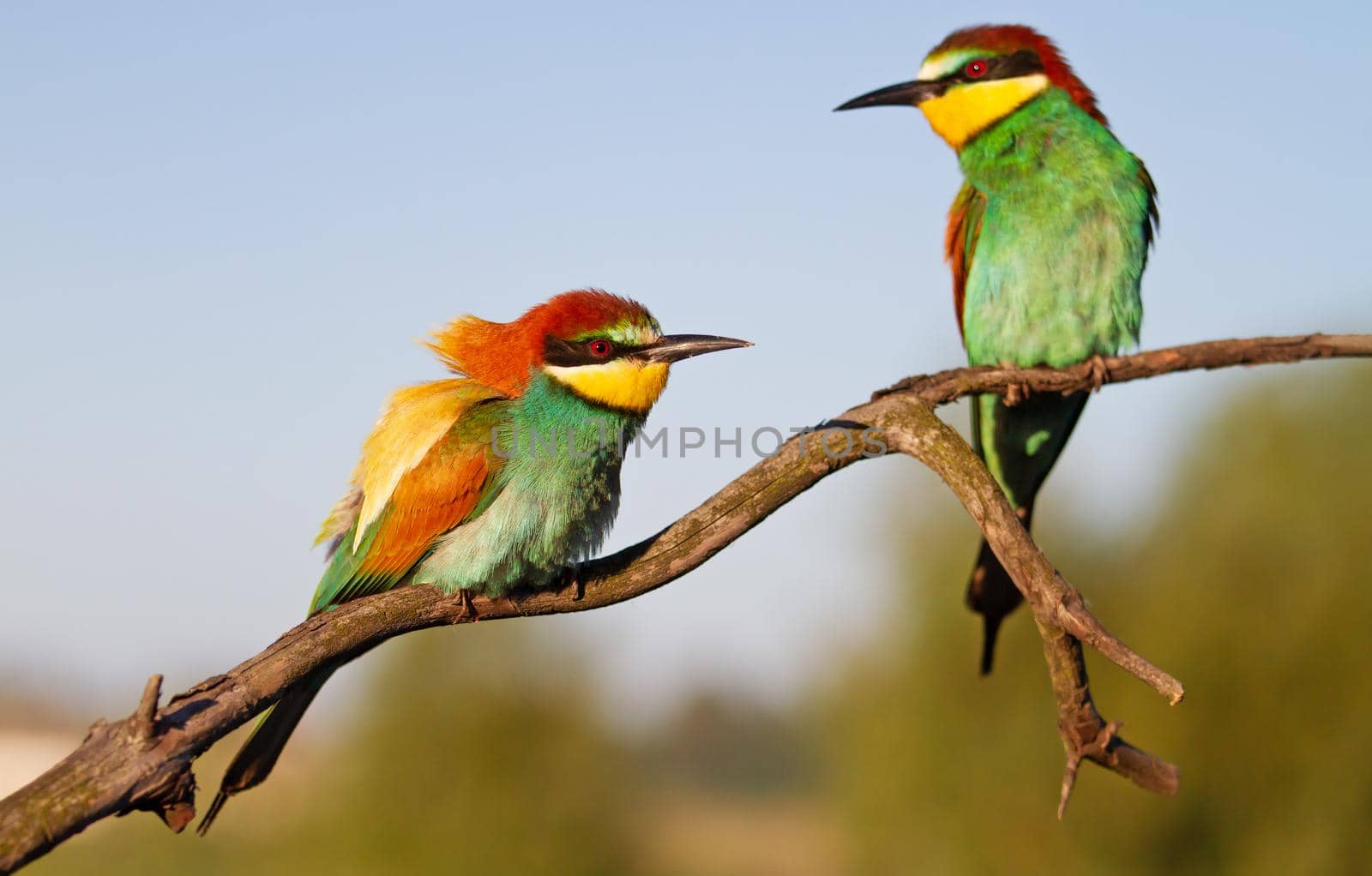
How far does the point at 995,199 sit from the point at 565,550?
5.99 ft

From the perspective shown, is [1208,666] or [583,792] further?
[583,792]

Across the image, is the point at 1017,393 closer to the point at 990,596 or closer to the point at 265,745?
the point at 990,596

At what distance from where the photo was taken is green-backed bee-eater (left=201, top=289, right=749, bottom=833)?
2746mm

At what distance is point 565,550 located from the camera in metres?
2.76

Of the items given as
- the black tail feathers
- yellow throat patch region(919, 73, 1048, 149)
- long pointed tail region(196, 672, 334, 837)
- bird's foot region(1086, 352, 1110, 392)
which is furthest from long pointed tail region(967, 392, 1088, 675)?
long pointed tail region(196, 672, 334, 837)

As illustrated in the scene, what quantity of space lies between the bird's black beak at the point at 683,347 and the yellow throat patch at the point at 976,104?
1.25 meters

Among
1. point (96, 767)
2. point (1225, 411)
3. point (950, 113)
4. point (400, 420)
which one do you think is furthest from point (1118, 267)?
point (1225, 411)

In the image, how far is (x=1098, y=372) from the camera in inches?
116

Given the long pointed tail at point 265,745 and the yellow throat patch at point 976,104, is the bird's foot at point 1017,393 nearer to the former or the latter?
the yellow throat patch at point 976,104

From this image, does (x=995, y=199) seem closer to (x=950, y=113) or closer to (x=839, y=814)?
(x=950, y=113)

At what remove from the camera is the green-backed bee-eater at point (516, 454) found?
2746mm

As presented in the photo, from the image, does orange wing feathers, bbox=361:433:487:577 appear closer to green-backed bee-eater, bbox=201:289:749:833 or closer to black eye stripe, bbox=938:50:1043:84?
green-backed bee-eater, bbox=201:289:749:833

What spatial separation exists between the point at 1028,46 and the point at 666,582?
2.28 m

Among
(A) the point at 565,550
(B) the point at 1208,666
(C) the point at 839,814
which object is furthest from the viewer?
(C) the point at 839,814
